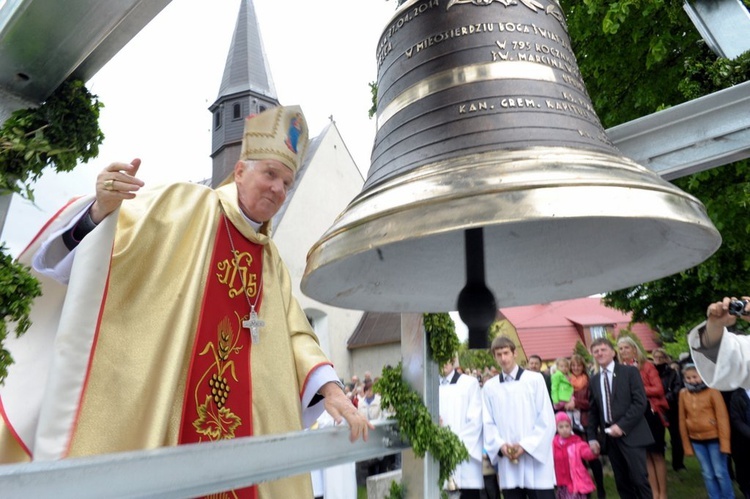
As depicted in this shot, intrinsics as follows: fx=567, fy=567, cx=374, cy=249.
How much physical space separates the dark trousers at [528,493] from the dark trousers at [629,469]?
941mm

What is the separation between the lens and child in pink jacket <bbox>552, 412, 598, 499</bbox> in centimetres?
650

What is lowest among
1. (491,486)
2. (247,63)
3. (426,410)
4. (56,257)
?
(491,486)

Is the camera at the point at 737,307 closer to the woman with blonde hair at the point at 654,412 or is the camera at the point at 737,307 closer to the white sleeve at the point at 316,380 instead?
the white sleeve at the point at 316,380

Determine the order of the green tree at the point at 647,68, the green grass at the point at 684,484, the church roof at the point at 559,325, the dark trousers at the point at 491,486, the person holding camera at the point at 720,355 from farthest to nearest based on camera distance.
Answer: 1. the church roof at the point at 559,325
2. the green grass at the point at 684,484
3. the dark trousers at the point at 491,486
4. the green tree at the point at 647,68
5. the person holding camera at the point at 720,355

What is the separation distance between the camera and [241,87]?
97.7 feet

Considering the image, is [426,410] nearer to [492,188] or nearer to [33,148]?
[492,188]

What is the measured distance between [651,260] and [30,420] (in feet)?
7.07

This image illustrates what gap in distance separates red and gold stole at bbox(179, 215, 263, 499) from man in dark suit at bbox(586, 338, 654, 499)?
4.91 metres

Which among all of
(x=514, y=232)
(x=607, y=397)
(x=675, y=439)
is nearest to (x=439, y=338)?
(x=514, y=232)

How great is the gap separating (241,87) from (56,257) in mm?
29603

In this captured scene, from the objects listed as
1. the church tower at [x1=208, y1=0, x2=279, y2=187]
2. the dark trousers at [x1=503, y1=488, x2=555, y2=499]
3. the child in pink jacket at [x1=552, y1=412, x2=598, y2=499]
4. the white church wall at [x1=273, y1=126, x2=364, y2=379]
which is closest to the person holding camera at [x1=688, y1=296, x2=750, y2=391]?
the dark trousers at [x1=503, y1=488, x2=555, y2=499]

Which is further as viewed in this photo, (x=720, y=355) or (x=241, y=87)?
(x=241, y=87)

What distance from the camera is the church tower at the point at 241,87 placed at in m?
29.5

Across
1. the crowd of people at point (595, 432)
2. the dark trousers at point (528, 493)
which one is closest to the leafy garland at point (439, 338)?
the crowd of people at point (595, 432)
